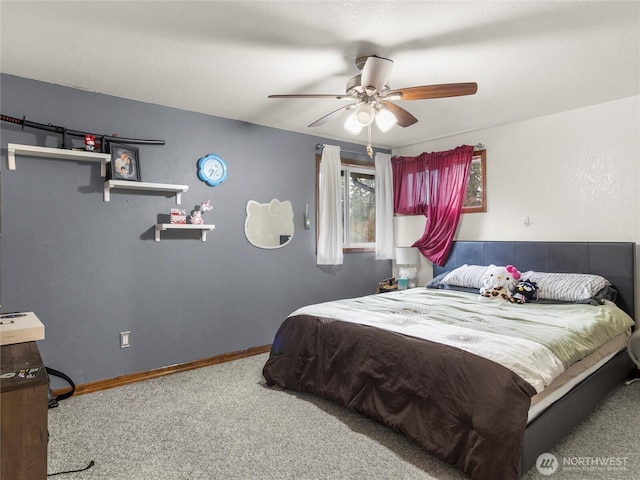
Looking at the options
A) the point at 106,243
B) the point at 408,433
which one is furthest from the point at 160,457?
the point at 106,243

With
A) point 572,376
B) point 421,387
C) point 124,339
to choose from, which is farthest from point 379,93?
point 124,339

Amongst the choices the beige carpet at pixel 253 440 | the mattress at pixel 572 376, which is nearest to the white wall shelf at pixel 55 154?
the beige carpet at pixel 253 440

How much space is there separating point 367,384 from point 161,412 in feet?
4.82

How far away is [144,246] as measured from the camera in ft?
11.1

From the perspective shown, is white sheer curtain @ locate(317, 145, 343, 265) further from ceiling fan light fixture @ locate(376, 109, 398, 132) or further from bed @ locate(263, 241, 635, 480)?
ceiling fan light fixture @ locate(376, 109, 398, 132)

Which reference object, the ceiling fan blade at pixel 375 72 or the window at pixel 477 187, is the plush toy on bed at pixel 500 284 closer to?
the window at pixel 477 187

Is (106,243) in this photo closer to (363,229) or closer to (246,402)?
(246,402)

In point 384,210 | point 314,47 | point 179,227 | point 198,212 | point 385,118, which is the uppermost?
point 314,47

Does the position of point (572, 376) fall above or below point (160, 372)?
above

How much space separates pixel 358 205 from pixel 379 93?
2537mm

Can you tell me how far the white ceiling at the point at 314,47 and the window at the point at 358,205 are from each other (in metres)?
1.56

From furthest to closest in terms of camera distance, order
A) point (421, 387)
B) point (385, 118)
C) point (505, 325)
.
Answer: point (385, 118), point (505, 325), point (421, 387)

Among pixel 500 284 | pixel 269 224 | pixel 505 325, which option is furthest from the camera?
pixel 269 224

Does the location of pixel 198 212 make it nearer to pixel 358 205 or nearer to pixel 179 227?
pixel 179 227
